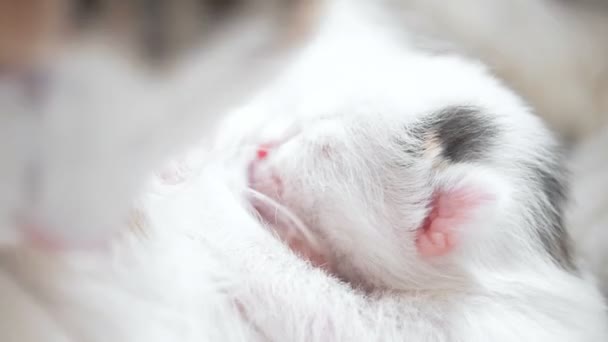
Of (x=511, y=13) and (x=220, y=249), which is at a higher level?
(x=511, y=13)

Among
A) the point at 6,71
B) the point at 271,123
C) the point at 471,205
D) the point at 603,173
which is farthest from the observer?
the point at 603,173

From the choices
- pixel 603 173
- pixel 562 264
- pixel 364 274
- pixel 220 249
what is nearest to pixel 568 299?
pixel 562 264

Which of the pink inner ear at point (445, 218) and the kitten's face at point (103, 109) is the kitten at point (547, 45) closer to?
the pink inner ear at point (445, 218)

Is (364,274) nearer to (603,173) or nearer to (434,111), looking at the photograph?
(434,111)

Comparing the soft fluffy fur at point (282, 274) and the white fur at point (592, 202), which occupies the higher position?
the white fur at point (592, 202)

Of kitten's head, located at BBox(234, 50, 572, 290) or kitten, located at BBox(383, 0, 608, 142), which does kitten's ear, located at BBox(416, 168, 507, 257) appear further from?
kitten, located at BBox(383, 0, 608, 142)

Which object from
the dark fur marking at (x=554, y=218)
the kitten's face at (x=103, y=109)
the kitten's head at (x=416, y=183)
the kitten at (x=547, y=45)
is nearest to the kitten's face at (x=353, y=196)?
the kitten's head at (x=416, y=183)

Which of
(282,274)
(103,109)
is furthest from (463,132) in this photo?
(103,109)
